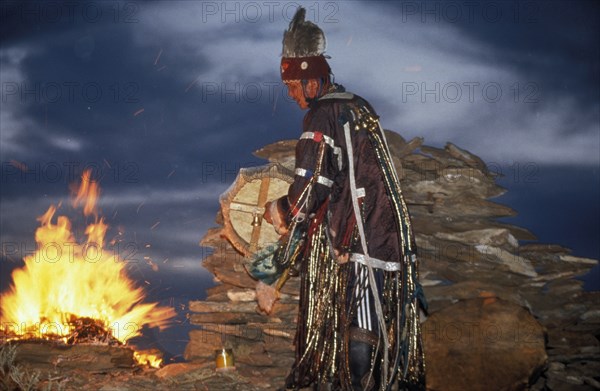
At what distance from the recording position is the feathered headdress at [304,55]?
4.35m

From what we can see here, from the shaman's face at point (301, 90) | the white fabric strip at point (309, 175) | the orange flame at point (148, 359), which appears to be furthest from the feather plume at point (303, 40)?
the orange flame at point (148, 359)

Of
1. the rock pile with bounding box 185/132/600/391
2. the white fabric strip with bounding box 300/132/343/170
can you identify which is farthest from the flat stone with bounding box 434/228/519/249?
the white fabric strip with bounding box 300/132/343/170

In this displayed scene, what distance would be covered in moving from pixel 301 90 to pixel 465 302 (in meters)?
2.83

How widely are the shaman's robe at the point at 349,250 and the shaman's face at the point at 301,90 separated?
0.53 ft

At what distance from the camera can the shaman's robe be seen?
4004 millimetres

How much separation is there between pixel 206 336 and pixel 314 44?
382 centimetres

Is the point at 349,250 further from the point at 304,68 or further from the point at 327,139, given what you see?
the point at 304,68

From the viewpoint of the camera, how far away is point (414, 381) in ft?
13.6

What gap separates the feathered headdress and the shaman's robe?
244 millimetres

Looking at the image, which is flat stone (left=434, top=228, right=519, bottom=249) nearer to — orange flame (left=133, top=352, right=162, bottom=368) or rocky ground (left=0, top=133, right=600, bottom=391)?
rocky ground (left=0, top=133, right=600, bottom=391)

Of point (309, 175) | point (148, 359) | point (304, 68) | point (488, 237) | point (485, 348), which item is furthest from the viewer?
point (148, 359)

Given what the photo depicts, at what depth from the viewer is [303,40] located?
4375 mm

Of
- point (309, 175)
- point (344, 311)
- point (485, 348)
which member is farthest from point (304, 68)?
point (485, 348)

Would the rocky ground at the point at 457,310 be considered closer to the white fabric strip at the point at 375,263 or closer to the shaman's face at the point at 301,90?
the white fabric strip at the point at 375,263
